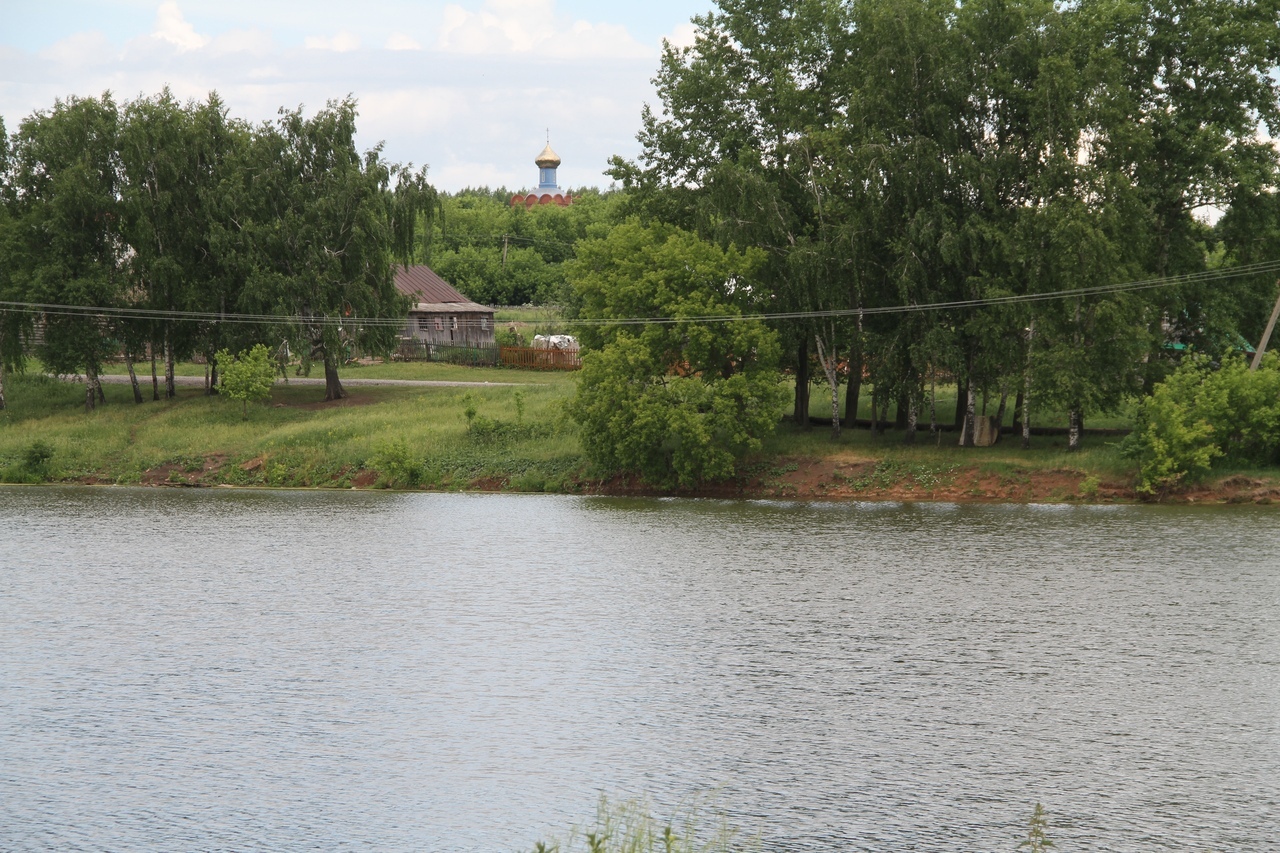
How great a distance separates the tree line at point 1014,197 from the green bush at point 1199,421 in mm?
2158

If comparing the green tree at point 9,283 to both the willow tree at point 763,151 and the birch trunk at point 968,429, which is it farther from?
the birch trunk at point 968,429

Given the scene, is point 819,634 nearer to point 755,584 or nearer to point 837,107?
point 755,584

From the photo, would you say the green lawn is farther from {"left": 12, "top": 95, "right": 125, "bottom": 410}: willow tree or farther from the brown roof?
the brown roof

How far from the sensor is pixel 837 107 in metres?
56.1

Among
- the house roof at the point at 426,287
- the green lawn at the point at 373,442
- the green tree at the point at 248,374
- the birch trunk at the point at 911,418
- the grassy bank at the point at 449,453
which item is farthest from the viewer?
the house roof at the point at 426,287

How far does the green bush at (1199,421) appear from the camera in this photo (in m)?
47.8

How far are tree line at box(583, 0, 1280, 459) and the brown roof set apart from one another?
1711 inches

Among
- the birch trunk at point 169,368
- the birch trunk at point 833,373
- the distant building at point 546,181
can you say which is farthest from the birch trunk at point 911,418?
the distant building at point 546,181

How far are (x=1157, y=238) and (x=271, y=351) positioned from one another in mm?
43353

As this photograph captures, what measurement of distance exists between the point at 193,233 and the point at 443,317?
31.0 meters

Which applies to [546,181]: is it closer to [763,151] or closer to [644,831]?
[763,151]

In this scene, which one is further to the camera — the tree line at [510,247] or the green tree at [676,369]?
the tree line at [510,247]

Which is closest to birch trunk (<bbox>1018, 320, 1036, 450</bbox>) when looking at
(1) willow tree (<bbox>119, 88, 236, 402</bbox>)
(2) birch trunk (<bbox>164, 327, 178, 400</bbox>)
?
(1) willow tree (<bbox>119, 88, 236, 402</bbox>)

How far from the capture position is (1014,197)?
52.8 m
